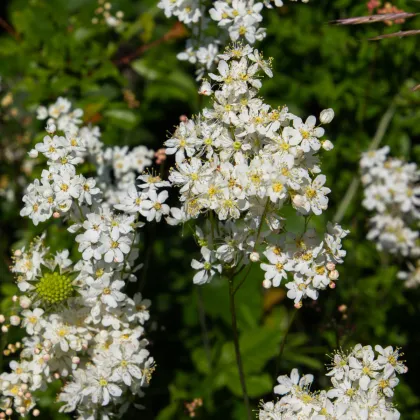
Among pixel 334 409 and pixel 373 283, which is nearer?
pixel 334 409

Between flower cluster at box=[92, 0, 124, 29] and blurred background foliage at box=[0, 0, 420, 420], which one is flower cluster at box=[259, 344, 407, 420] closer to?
blurred background foliage at box=[0, 0, 420, 420]

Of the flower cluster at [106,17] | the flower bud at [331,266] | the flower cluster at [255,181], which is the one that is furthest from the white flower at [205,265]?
the flower cluster at [106,17]

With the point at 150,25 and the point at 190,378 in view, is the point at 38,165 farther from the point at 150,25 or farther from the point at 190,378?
the point at 190,378

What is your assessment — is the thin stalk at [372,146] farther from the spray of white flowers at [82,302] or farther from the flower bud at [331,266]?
the spray of white flowers at [82,302]

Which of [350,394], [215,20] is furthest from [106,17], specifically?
[350,394]

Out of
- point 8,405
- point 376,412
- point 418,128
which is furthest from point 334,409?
point 418,128
